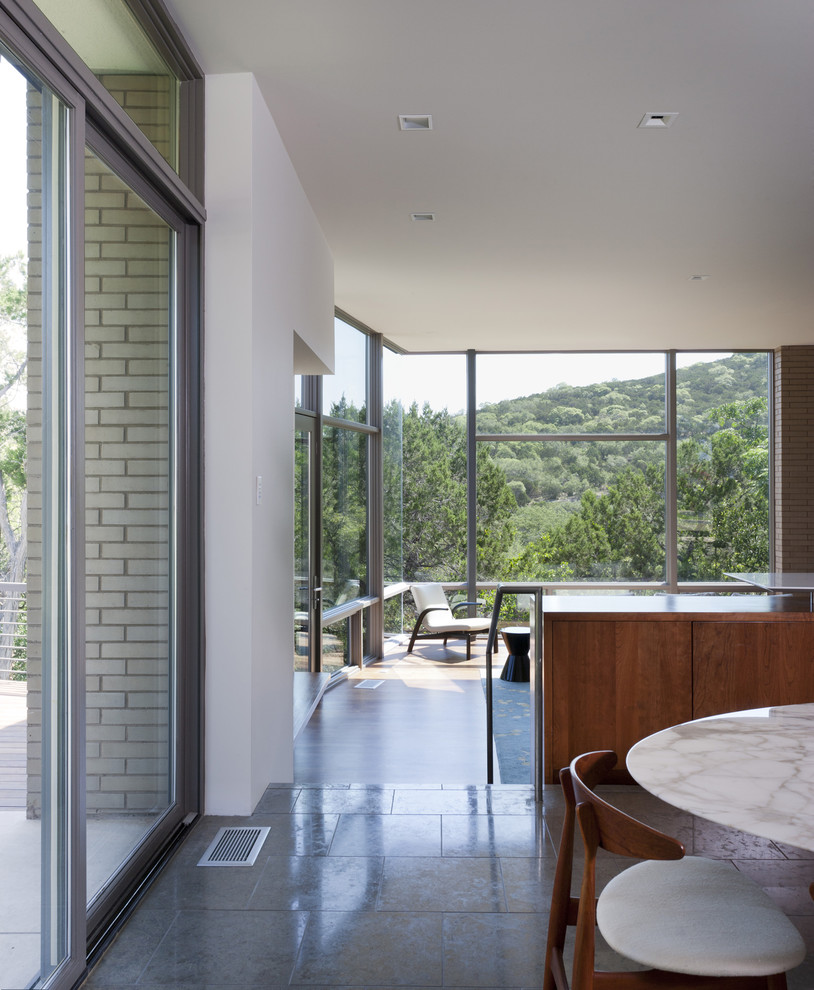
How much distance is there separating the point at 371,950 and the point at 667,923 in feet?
3.10

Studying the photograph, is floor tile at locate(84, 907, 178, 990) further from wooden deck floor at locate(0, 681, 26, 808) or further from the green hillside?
the green hillside

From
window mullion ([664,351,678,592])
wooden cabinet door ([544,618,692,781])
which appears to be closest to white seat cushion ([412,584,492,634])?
window mullion ([664,351,678,592])

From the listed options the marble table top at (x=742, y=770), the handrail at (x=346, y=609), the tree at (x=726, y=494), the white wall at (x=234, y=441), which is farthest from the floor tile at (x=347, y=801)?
the tree at (x=726, y=494)

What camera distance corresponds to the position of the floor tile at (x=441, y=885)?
2443mm

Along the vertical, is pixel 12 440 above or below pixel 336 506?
above

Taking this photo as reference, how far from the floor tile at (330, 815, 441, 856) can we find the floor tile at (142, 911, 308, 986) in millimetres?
477

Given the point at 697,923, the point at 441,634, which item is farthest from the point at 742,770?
the point at 441,634

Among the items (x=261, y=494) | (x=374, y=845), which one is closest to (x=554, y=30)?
(x=261, y=494)

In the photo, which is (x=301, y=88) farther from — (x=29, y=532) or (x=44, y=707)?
(x=44, y=707)

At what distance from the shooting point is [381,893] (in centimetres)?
252

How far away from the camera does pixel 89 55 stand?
2.27m

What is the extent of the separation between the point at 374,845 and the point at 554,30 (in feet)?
9.19

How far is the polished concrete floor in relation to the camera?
2111 millimetres

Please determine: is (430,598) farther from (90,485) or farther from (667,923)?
(667,923)
